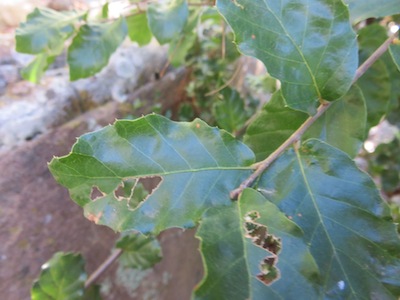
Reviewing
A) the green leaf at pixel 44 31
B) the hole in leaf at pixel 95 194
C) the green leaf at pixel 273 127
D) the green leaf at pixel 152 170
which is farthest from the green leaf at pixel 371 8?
the green leaf at pixel 44 31

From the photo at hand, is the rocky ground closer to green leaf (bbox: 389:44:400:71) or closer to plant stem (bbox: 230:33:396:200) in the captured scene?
plant stem (bbox: 230:33:396:200)

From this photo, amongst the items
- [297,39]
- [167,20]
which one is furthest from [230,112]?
[297,39]

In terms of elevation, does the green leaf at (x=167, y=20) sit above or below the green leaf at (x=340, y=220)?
above

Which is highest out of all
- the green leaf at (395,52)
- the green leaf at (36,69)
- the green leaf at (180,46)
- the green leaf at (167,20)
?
the green leaf at (395,52)

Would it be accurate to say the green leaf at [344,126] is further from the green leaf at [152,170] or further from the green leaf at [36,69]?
the green leaf at [36,69]

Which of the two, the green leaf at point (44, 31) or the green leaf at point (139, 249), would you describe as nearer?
the green leaf at point (44, 31)

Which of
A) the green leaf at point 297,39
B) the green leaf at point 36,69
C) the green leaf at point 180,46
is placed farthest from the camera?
the green leaf at point 180,46

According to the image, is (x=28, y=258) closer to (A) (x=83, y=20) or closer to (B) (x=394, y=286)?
(A) (x=83, y=20)

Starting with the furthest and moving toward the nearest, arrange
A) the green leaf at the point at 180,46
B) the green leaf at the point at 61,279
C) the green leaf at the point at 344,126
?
the green leaf at the point at 180,46
the green leaf at the point at 61,279
the green leaf at the point at 344,126
